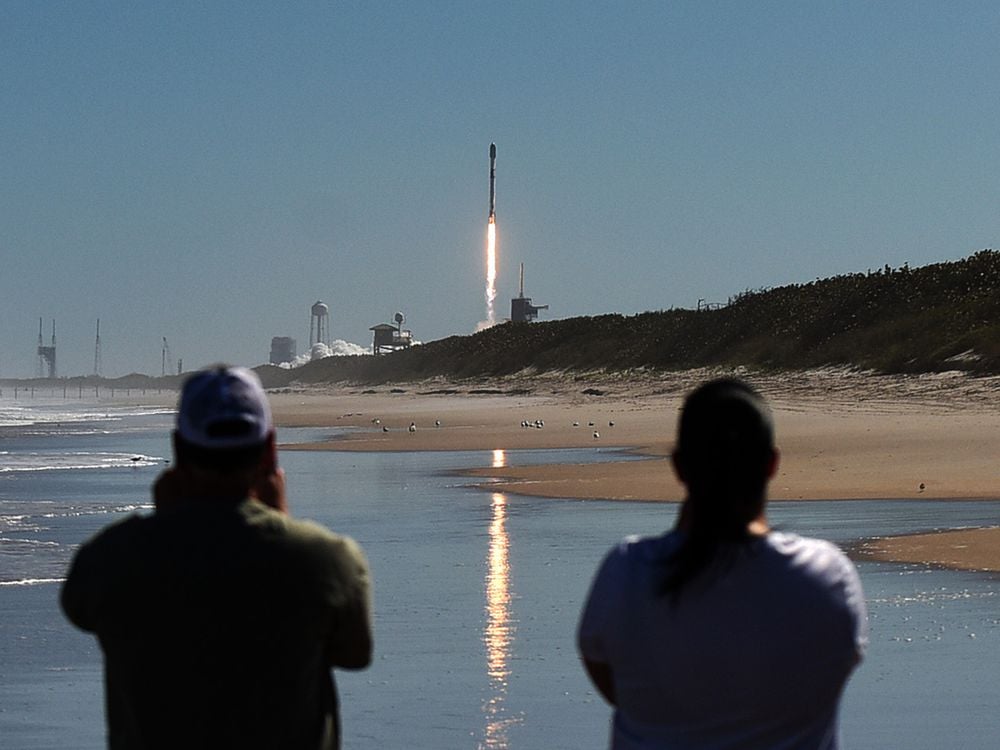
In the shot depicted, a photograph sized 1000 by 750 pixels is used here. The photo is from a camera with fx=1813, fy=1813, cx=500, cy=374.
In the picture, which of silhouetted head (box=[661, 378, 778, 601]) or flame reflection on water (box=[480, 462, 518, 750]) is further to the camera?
flame reflection on water (box=[480, 462, 518, 750])

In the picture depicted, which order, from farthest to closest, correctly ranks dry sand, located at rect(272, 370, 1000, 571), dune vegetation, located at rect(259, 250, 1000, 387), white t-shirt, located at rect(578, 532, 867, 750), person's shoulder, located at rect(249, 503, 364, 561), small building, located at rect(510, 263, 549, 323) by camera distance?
small building, located at rect(510, 263, 549, 323), dune vegetation, located at rect(259, 250, 1000, 387), dry sand, located at rect(272, 370, 1000, 571), person's shoulder, located at rect(249, 503, 364, 561), white t-shirt, located at rect(578, 532, 867, 750)

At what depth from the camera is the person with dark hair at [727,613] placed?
3033 mm

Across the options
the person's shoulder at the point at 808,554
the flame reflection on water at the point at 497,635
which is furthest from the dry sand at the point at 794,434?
the person's shoulder at the point at 808,554

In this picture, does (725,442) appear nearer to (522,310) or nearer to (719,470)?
(719,470)

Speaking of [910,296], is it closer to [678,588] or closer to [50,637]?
[50,637]

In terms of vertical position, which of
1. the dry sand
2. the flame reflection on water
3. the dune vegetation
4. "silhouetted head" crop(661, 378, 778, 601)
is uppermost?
the dune vegetation

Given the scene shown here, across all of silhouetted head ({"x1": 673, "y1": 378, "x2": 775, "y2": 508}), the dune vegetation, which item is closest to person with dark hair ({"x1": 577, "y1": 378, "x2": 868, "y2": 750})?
silhouetted head ({"x1": 673, "y1": 378, "x2": 775, "y2": 508})

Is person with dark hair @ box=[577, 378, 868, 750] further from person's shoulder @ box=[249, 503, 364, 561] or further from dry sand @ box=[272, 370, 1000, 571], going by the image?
dry sand @ box=[272, 370, 1000, 571]

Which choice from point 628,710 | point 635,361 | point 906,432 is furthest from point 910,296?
point 628,710

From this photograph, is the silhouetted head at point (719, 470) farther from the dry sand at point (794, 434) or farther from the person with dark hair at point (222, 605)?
the dry sand at point (794, 434)

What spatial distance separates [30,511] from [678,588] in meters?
15.8

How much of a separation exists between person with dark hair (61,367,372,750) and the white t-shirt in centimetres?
48

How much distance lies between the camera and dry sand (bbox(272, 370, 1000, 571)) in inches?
709

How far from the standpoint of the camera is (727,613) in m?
3.03
